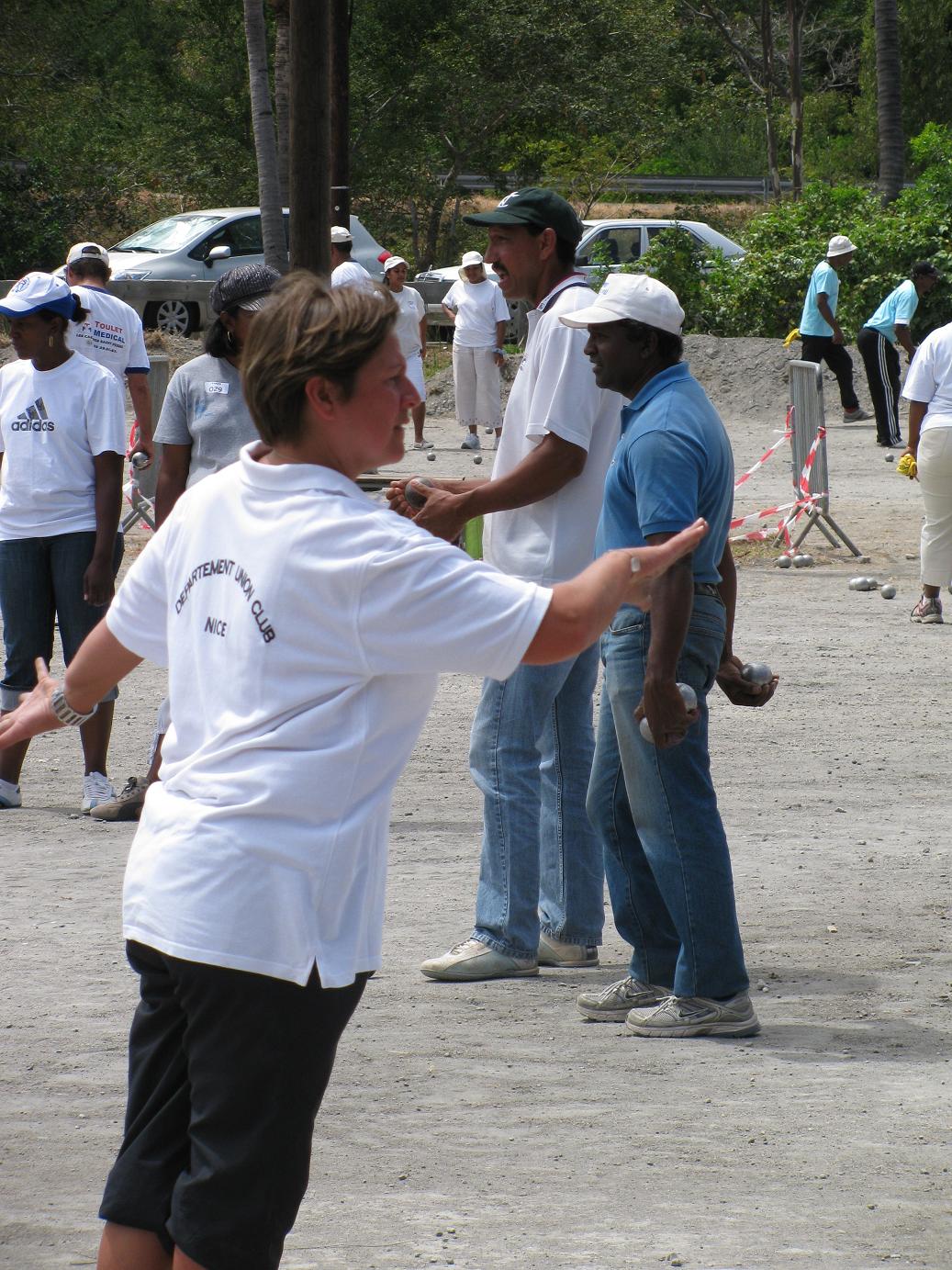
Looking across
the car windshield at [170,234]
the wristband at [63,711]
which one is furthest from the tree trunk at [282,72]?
the wristband at [63,711]

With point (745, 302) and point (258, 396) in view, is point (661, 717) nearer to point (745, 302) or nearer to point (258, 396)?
point (258, 396)

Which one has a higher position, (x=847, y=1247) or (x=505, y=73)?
(x=505, y=73)

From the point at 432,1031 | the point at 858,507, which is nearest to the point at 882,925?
the point at 432,1031

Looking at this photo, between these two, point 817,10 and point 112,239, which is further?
point 817,10

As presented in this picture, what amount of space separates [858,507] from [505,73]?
2593 centimetres

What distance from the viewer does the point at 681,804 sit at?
4566mm

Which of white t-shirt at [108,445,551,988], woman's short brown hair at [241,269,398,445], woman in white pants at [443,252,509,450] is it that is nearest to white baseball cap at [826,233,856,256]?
woman in white pants at [443,252,509,450]

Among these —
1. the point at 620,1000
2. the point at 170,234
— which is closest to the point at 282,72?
the point at 170,234

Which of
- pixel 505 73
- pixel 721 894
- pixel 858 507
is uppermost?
pixel 505 73

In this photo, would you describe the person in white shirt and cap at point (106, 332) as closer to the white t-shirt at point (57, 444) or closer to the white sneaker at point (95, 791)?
the white t-shirt at point (57, 444)

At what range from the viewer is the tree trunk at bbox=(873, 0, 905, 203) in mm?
28578

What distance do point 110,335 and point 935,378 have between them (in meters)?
4.88

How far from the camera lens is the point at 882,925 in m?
5.76

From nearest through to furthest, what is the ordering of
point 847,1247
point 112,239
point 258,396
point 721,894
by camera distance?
point 258,396, point 847,1247, point 721,894, point 112,239
